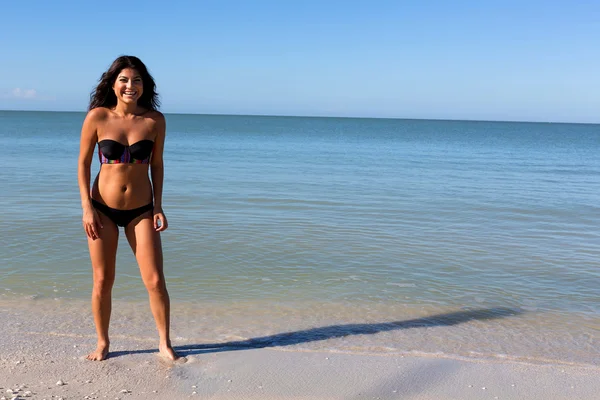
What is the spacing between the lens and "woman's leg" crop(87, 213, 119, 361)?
13.5 ft

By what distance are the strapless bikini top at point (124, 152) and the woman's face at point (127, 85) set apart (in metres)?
0.28

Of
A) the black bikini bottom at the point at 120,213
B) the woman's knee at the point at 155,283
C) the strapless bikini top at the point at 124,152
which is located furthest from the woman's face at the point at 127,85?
the woman's knee at the point at 155,283

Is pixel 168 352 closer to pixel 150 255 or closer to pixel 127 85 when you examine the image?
pixel 150 255

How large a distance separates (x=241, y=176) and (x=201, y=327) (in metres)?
12.7

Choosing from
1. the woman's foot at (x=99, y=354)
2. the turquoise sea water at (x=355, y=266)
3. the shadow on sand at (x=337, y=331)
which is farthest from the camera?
the turquoise sea water at (x=355, y=266)

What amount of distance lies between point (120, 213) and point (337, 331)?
2.12 metres

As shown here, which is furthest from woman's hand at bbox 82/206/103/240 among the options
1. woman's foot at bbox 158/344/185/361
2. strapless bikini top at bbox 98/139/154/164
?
woman's foot at bbox 158/344/185/361

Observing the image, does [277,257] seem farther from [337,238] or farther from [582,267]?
[582,267]

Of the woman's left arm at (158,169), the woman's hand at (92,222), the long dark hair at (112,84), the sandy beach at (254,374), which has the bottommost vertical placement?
the sandy beach at (254,374)

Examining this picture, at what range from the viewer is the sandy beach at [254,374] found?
384cm

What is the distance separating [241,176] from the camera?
701 inches

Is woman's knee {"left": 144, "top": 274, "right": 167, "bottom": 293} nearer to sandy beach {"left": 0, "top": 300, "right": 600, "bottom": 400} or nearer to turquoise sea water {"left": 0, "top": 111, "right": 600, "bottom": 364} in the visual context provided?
sandy beach {"left": 0, "top": 300, "right": 600, "bottom": 400}

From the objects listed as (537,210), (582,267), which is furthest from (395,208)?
(582,267)

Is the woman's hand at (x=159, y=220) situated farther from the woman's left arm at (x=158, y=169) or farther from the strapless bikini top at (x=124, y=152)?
the strapless bikini top at (x=124, y=152)
